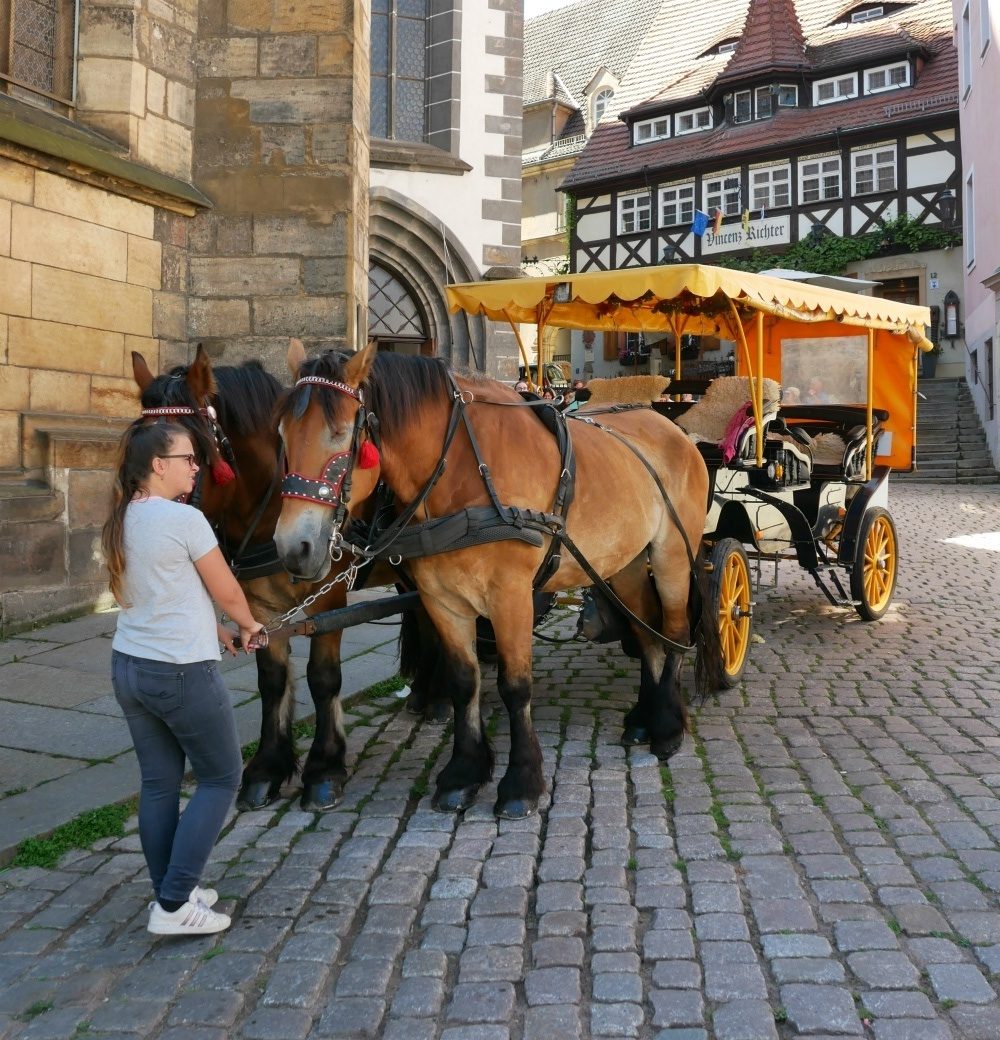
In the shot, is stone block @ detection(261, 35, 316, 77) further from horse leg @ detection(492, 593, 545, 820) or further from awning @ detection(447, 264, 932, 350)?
horse leg @ detection(492, 593, 545, 820)

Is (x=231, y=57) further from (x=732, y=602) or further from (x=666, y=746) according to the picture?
(x=666, y=746)

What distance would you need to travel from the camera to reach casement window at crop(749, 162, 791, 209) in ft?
94.0

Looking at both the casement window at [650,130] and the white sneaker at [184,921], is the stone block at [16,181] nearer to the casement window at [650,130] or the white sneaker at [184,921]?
the white sneaker at [184,921]

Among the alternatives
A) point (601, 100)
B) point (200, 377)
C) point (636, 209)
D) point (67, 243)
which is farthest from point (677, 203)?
point (200, 377)

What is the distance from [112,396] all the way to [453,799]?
4876mm

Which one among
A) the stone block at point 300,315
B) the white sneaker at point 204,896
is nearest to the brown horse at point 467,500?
the white sneaker at point 204,896

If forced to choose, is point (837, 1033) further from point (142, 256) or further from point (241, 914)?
point (142, 256)

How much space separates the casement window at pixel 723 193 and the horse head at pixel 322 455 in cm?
2815

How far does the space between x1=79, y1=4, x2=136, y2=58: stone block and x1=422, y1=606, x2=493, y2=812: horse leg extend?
18.4 feet

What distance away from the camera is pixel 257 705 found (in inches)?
204

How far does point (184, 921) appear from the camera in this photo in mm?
2738

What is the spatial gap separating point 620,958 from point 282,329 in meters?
5.78

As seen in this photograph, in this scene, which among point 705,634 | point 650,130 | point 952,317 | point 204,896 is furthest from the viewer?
point 650,130

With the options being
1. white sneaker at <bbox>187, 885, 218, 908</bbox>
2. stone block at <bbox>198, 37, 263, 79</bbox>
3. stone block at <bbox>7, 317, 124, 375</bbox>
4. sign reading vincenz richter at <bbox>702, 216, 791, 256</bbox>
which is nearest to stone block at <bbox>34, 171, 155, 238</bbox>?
stone block at <bbox>7, 317, 124, 375</bbox>
